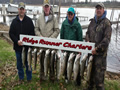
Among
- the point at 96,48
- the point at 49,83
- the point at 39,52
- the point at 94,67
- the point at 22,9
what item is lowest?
the point at 49,83

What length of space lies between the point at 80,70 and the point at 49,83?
1.39 meters

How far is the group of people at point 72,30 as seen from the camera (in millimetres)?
3507

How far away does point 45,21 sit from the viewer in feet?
13.3

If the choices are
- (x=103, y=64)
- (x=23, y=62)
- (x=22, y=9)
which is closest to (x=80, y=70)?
(x=103, y=64)

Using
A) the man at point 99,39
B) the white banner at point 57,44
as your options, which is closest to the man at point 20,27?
the white banner at point 57,44

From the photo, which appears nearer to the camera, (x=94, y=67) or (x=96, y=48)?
(x=96, y=48)

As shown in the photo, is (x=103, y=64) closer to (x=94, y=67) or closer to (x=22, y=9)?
(x=94, y=67)

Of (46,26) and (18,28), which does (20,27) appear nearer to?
(18,28)

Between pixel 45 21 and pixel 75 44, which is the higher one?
pixel 45 21

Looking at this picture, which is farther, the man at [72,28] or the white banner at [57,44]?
the man at [72,28]

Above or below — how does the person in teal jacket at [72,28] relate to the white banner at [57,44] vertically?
above

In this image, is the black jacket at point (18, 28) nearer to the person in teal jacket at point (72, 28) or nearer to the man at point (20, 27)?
the man at point (20, 27)

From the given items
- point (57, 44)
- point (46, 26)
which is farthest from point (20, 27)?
point (57, 44)

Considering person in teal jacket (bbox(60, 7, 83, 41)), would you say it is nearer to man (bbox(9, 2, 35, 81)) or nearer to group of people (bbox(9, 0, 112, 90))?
group of people (bbox(9, 0, 112, 90))
